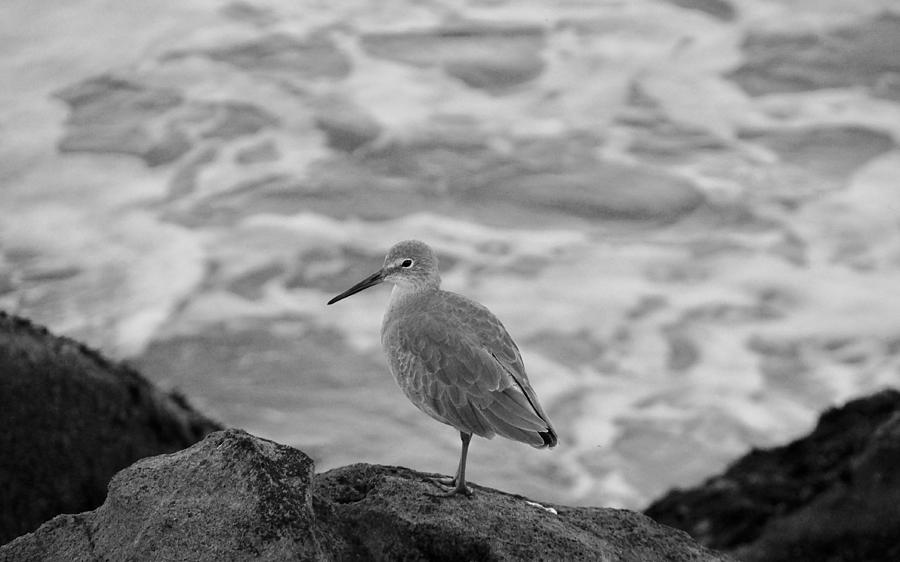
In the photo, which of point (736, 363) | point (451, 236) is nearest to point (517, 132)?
point (451, 236)

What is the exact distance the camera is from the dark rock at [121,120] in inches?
695

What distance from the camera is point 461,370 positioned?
631 centimetres

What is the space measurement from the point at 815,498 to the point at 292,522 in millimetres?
5093

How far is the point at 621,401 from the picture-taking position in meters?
13.4

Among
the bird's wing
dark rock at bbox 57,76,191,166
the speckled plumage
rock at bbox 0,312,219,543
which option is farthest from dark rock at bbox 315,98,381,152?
the bird's wing

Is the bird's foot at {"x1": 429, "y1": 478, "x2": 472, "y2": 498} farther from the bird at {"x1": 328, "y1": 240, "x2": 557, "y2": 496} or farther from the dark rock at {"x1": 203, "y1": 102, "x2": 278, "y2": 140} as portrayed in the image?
the dark rock at {"x1": 203, "y1": 102, "x2": 278, "y2": 140}

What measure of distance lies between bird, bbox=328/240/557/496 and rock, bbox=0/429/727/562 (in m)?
0.39

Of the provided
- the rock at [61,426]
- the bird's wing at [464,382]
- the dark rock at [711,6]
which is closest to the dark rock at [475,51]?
the dark rock at [711,6]

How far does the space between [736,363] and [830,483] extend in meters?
5.30

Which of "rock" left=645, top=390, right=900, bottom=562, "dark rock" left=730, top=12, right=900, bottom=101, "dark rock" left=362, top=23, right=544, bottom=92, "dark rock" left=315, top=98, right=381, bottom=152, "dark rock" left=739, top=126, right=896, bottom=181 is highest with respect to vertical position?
"dark rock" left=730, top=12, right=900, bottom=101

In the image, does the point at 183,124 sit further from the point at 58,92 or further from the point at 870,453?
the point at 870,453

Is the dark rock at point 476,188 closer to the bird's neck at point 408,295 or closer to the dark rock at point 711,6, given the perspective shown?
the dark rock at point 711,6

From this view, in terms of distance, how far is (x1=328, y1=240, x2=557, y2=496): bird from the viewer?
19.9ft

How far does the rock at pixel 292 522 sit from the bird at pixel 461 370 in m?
0.39
